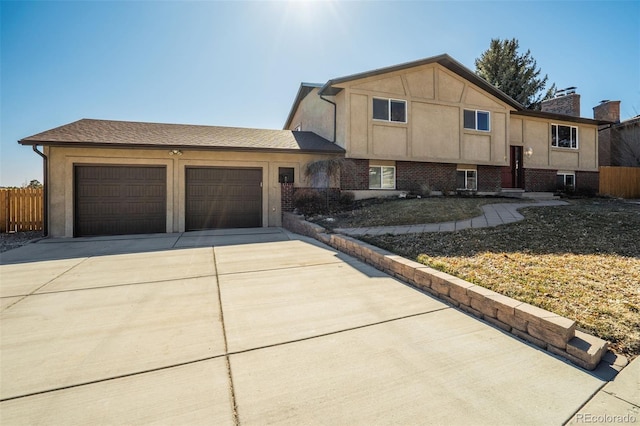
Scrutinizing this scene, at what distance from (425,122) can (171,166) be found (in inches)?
427

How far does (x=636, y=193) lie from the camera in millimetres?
17672

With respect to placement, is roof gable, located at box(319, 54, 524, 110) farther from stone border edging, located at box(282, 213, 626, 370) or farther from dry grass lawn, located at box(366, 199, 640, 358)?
stone border edging, located at box(282, 213, 626, 370)

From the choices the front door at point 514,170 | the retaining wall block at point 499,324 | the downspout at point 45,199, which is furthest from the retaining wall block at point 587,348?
the front door at point 514,170

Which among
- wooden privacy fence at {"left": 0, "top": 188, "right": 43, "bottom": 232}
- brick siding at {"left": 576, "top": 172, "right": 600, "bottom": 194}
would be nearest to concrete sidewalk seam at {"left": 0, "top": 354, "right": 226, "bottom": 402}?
wooden privacy fence at {"left": 0, "top": 188, "right": 43, "bottom": 232}

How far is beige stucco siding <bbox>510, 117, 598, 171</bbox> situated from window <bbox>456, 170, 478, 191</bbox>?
3.19 metres

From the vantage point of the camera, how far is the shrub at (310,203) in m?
10.9

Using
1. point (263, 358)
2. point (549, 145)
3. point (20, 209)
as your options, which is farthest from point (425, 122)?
point (20, 209)

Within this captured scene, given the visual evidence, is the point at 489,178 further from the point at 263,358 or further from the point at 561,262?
the point at 263,358

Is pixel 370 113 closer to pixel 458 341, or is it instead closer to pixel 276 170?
pixel 276 170

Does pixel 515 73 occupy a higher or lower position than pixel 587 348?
higher

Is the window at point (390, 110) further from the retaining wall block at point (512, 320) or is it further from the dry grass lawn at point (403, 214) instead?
the retaining wall block at point (512, 320)

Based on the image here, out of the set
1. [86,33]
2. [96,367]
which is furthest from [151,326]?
[86,33]

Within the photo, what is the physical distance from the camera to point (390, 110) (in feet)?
42.0

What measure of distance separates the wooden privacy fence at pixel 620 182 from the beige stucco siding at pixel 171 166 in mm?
17803
